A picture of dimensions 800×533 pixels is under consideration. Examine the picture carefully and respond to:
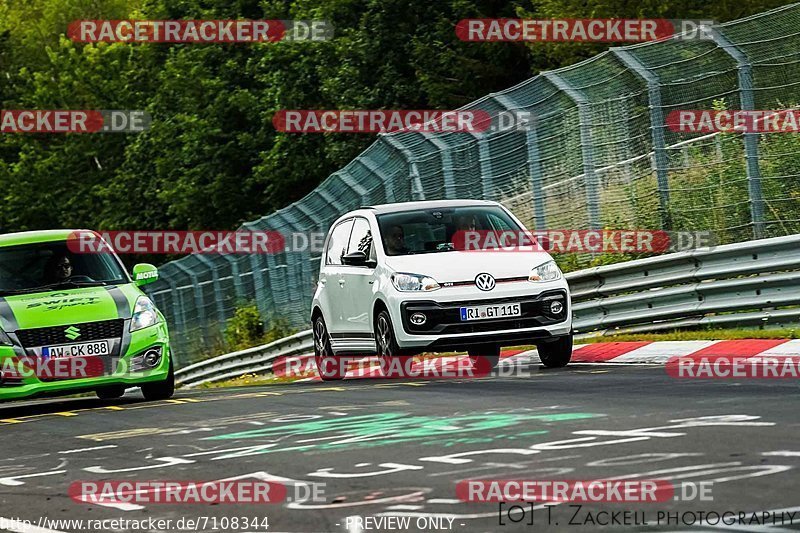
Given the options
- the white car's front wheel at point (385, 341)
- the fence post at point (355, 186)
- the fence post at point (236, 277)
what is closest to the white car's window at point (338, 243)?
the white car's front wheel at point (385, 341)

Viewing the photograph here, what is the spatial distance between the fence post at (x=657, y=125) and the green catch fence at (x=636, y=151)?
15 millimetres

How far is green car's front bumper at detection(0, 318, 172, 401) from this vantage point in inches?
575

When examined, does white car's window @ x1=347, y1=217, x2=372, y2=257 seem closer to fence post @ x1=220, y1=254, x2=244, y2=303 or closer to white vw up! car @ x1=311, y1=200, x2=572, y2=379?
white vw up! car @ x1=311, y1=200, x2=572, y2=379

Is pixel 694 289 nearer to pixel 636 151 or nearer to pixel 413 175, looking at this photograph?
pixel 636 151

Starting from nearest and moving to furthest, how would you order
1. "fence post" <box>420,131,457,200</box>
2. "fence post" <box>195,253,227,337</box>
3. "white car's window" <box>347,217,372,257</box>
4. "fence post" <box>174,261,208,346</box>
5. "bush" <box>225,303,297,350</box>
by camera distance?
"white car's window" <box>347,217,372,257</box> < "fence post" <box>420,131,457,200</box> < "bush" <box>225,303,297,350</box> < "fence post" <box>195,253,227,337</box> < "fence post" <box>174,261,208,346</box>

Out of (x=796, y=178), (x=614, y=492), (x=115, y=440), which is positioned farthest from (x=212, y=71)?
(x=614, y=492)

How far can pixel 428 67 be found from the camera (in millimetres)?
47031

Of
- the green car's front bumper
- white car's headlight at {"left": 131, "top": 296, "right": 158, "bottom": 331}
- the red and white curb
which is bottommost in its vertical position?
the red and white curb

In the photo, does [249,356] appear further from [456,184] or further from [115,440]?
[115,440]

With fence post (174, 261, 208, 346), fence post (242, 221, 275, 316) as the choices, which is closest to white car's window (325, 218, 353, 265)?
→ fence post (242, 221, 275, 316)

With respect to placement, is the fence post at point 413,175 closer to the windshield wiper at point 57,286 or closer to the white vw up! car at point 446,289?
the white vw up! car at point 446,289

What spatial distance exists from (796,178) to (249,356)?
14271mm

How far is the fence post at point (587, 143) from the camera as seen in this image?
60.3ft

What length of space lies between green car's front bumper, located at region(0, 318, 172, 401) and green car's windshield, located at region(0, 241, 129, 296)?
0.95 metres
